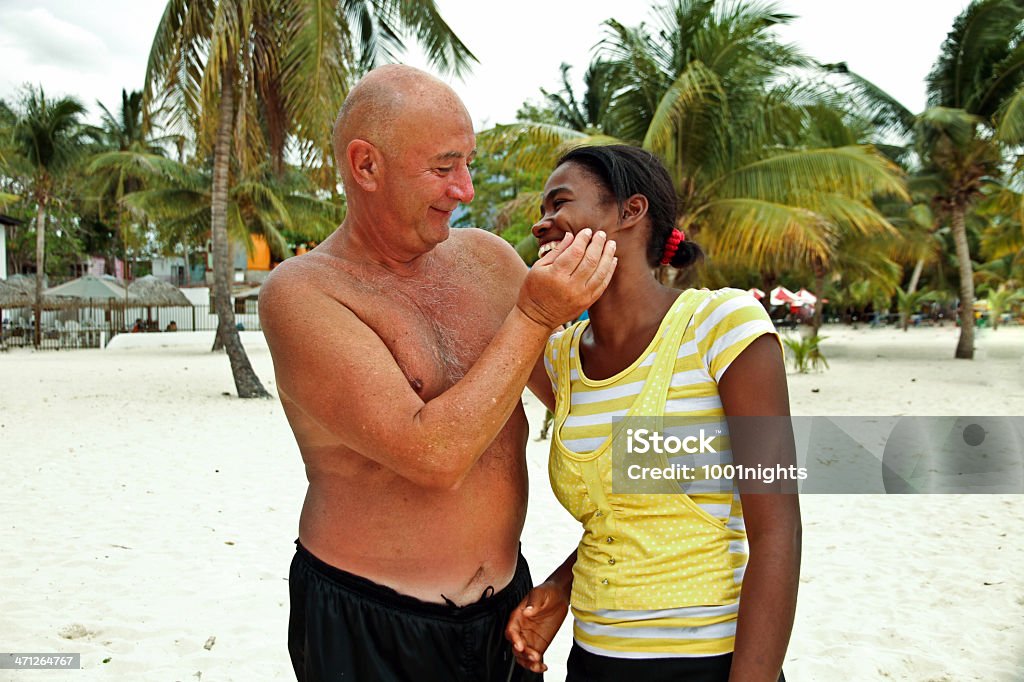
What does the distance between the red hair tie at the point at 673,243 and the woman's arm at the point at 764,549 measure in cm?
44

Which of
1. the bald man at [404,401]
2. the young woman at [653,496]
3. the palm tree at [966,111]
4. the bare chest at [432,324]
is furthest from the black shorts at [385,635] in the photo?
the palm tree at [966,111]

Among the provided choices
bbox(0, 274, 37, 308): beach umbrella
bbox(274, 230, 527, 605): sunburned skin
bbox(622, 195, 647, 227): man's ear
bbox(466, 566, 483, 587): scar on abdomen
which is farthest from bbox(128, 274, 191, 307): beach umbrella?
bbox(622, 195, 647, 227): man's ear

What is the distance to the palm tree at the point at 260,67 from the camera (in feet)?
36.0

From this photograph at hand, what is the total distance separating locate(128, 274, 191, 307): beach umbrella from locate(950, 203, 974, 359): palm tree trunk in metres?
28.1

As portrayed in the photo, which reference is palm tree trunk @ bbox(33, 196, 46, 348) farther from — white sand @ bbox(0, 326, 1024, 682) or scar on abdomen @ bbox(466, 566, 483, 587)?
scar on abdomen @ bbox(466, 566, 483, 587)

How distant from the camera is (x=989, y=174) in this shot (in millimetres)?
21516

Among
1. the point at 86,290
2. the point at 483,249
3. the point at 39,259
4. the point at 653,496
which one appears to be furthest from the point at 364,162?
the point at 86,290

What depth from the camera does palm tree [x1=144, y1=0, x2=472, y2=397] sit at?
1098 cm

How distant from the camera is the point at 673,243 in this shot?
1789 mm

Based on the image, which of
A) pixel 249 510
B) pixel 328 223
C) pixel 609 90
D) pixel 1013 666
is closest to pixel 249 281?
pixel 328 223

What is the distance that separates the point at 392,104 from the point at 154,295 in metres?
33.3

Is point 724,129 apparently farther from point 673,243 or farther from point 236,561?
point 673,243

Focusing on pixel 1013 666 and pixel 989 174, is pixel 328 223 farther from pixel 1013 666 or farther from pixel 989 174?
pixel 1013 666

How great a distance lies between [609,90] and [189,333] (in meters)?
21.6
